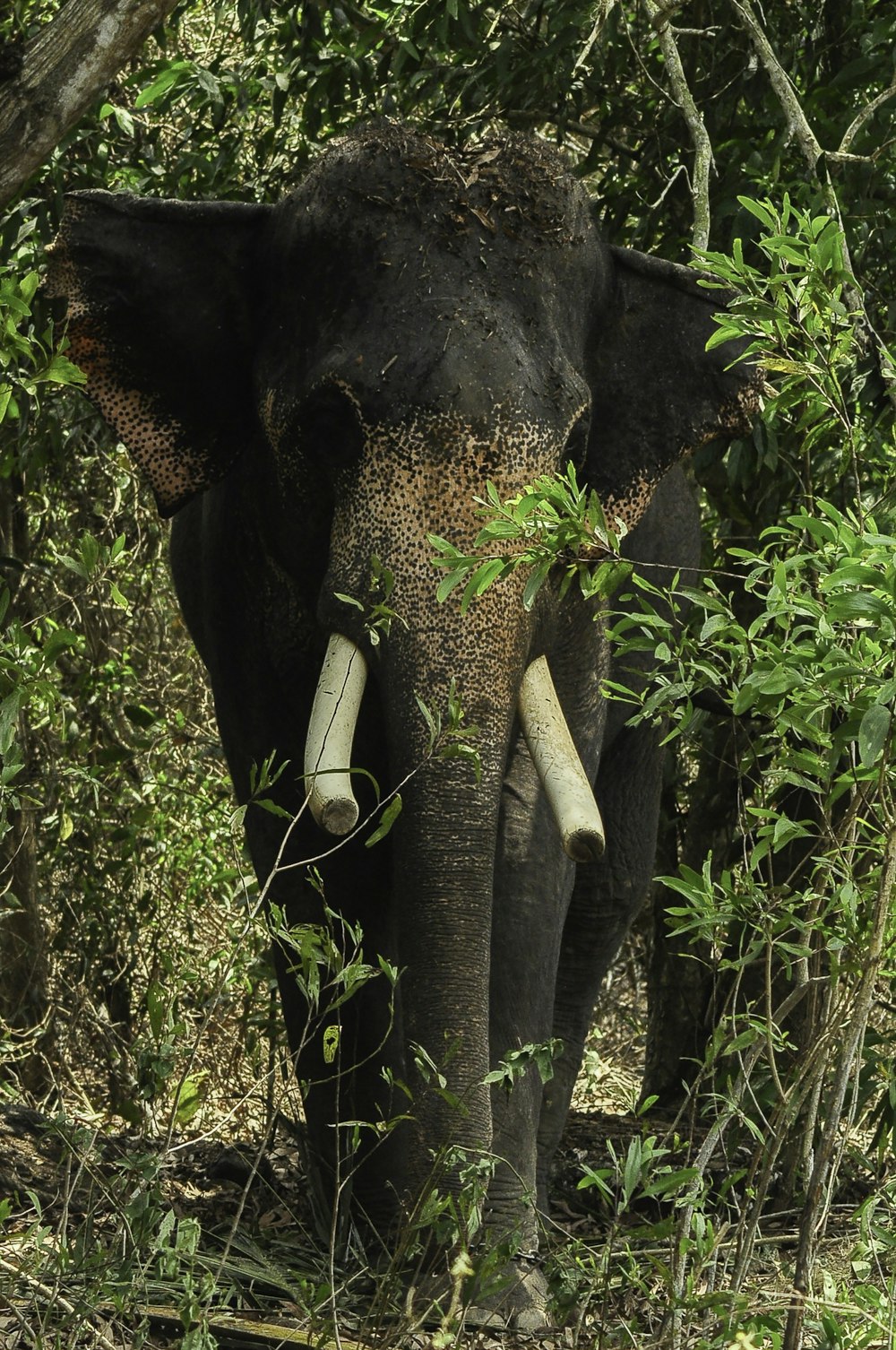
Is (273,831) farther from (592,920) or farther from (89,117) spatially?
(89,117)

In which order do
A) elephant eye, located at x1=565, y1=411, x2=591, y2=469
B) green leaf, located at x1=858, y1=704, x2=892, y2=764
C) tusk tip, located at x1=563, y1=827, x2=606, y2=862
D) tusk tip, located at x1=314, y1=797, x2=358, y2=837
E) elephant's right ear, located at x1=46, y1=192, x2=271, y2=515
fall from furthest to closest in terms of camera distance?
elephant's right ear, located at x1=46, y1=192, x2=271, y2=515 → elephant eye, located at x1=565, y1=411, x2=591, y2=469 → tusk tip, located at x1=563, y1=827, x2=606, y2=862 → tusk tip, located at x1=314, y1=797, x2=358, y2=837 → green leaf, located at x1=858, y1=704, x2=892, y2=764

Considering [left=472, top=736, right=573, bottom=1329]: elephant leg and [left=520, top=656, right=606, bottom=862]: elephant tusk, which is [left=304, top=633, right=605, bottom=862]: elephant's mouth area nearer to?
[left=520, top=656, right=606, bottom=862]: elephant tusk

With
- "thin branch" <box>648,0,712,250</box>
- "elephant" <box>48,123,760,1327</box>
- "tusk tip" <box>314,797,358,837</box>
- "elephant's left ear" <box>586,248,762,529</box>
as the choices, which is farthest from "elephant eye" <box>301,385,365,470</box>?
"tusk tip" <box>314,797,358,837</box>

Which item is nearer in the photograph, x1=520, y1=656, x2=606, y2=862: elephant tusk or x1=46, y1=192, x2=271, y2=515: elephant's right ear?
x1=520, y1=656, x2=606, y2=862: elephant tusk

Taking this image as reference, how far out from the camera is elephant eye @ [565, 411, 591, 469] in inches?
170

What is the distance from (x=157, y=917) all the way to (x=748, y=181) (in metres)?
2.97

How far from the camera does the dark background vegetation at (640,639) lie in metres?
3.20

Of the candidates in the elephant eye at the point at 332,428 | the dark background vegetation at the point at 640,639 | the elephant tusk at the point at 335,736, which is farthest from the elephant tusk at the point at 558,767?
the elephant eye at the point at 332,428

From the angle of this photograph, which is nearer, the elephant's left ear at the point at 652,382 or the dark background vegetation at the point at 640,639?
the dark background vegetation at the point at 640,639

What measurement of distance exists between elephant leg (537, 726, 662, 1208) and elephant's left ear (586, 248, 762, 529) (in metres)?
1.30

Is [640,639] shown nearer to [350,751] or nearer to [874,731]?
[874,731]

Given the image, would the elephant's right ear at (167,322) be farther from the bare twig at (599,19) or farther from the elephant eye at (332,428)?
the bare twig at (599,19)

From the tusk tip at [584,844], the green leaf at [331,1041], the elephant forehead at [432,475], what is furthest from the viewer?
the elephant forehead at [432,475]

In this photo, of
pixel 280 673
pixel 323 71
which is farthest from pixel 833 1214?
pixel 323 71
